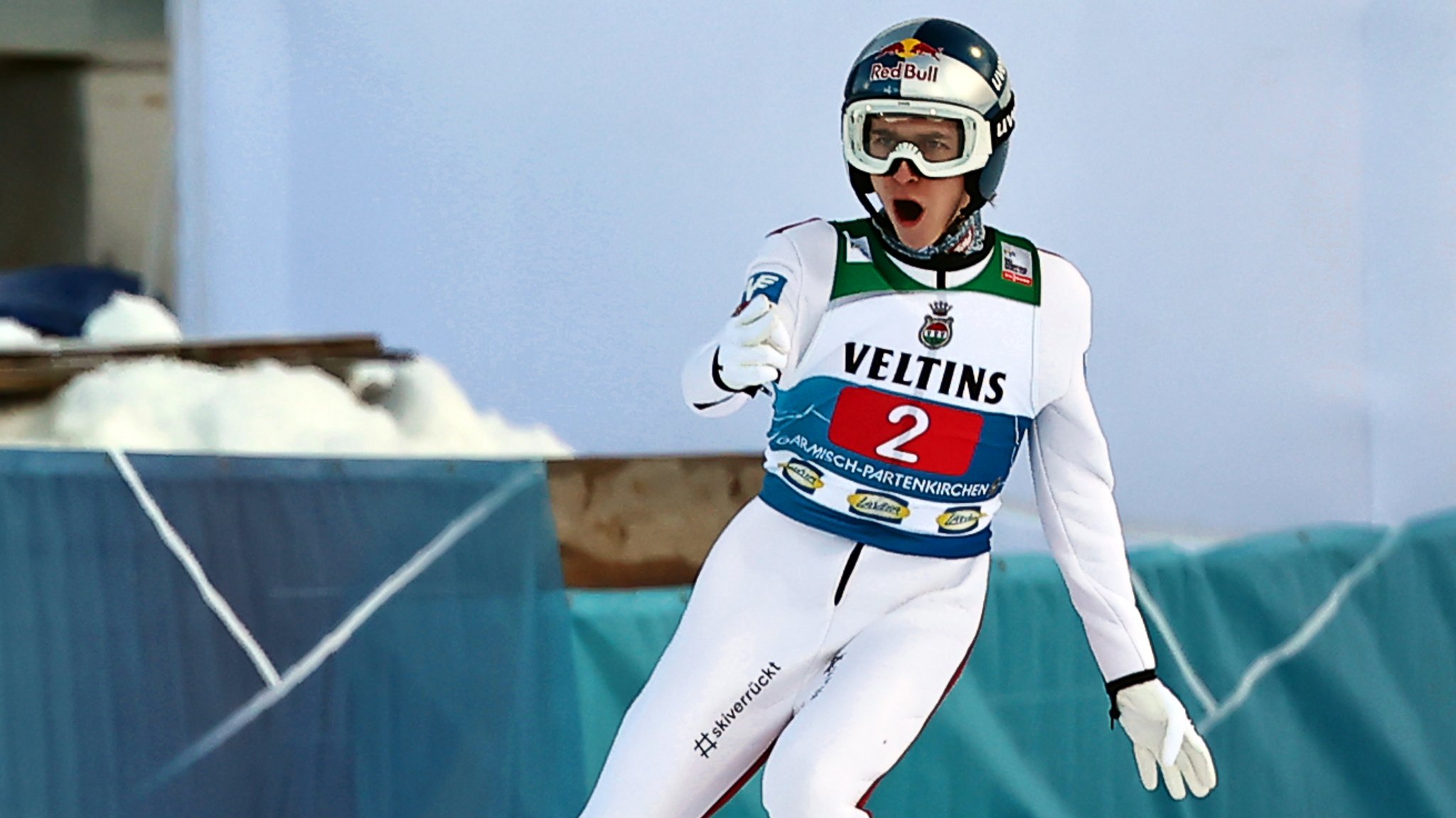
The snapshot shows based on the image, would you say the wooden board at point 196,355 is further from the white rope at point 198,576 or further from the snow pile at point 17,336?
the white rope at point 198,576

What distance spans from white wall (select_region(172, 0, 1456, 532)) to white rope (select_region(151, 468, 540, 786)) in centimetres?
88

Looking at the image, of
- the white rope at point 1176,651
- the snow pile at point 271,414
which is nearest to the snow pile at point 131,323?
the snow pile at point 271,414

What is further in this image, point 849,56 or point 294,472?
point 849,56

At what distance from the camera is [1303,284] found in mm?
3408

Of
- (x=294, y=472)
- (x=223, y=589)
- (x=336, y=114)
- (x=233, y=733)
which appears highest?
(x=336, y=114)

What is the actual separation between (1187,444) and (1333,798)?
820mm

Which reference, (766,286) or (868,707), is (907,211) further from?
(868,707)

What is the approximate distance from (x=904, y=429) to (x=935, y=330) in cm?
12

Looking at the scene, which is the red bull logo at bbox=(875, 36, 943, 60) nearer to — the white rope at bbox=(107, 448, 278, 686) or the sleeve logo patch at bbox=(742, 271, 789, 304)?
the sleeve logo patch at bbox=(742, 271, 789, 304)

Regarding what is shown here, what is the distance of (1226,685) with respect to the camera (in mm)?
2979

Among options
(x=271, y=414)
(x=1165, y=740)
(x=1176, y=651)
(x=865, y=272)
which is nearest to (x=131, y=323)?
(x=271, y=414)

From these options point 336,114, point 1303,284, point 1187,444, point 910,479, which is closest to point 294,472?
point 910,479

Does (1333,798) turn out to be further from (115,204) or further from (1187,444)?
(115,204)

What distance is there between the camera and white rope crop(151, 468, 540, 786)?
242cm
